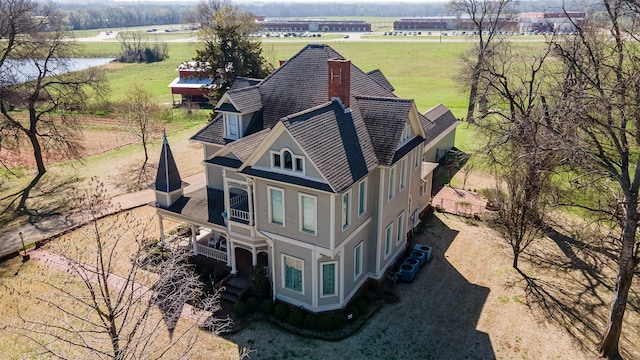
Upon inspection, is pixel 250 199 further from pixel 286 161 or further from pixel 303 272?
pixel 303 272

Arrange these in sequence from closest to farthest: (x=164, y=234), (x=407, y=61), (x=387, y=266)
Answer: (x=387, y=266) → (x=164, y=234) → (x=407, y=61)

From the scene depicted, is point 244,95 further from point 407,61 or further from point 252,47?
point 407,61

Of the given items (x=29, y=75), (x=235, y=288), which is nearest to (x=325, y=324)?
(x=235, y=288)

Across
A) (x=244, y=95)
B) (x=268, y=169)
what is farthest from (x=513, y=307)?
(x=244, y=95)

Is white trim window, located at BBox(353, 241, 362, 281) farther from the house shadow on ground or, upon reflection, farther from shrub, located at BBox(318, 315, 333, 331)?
shrub, located at BBox(318, 315, 333, 331)

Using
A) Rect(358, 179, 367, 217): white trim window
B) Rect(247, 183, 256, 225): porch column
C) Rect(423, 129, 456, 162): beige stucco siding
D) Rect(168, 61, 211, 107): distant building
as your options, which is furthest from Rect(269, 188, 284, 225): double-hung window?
Rect(168, 61, 211, 107): distant building

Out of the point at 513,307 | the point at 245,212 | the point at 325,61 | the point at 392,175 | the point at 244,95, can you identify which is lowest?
the point at 513,307

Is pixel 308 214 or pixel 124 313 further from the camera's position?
pixel 308 214
